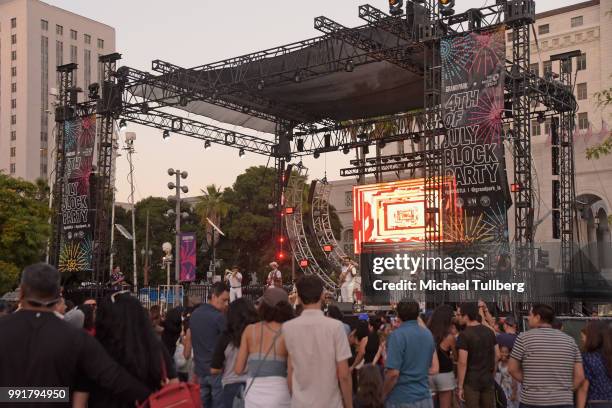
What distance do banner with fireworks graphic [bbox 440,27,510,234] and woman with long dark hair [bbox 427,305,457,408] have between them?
1234 centimetres

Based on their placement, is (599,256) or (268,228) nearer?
(599,256)

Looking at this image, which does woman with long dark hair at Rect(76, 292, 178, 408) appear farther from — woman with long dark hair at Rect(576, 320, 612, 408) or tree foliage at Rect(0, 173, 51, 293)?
tree foliage at Rect(0, 173, 51, 293)

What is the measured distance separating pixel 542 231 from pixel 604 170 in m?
5.96

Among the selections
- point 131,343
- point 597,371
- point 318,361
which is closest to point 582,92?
point 597,371

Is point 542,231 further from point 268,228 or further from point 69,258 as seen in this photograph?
point 69,258

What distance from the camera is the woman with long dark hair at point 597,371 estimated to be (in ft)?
22.1

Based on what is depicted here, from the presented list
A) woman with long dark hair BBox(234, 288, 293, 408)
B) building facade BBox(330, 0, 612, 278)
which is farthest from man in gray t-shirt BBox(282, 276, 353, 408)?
building facade BBox(330, 0, 612, 278)

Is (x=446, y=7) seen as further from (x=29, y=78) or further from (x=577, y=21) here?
(x=29, y=78)

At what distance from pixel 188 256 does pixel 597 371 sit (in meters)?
16.0

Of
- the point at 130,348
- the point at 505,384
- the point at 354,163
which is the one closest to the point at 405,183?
the point at 354,163

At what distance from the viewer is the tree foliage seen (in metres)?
33.4

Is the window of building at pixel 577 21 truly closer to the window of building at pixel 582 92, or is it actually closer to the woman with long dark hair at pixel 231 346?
Result: the window of building at pixel 582 92

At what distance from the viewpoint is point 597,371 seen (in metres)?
6.77

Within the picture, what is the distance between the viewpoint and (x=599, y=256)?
2080 cm
